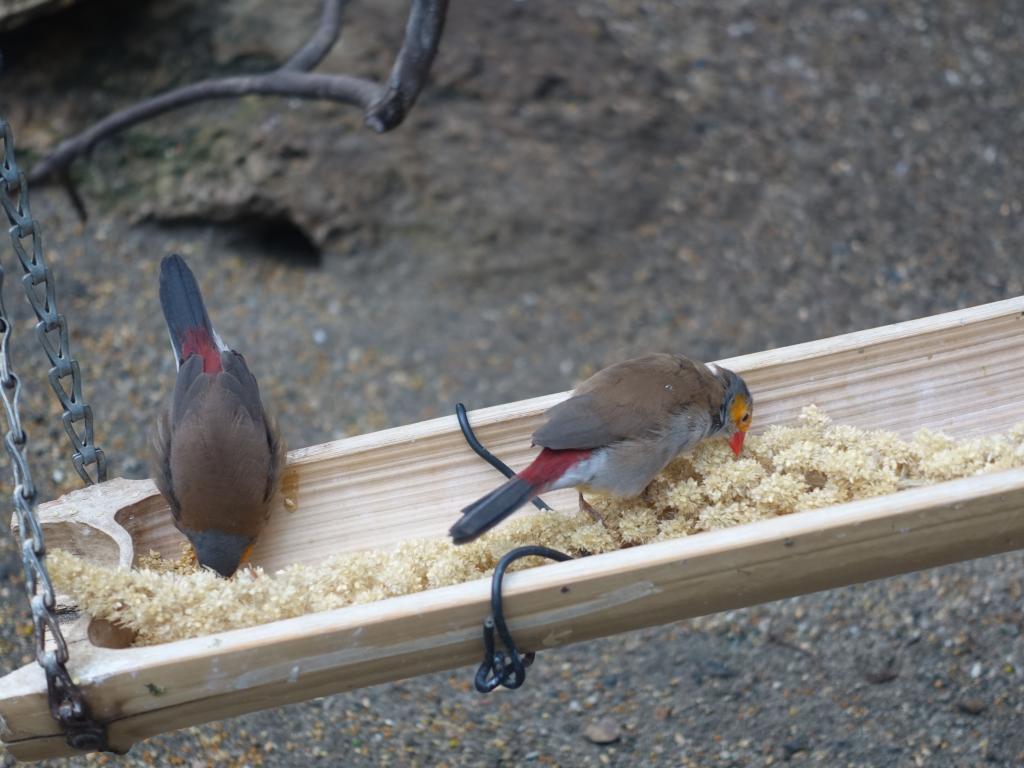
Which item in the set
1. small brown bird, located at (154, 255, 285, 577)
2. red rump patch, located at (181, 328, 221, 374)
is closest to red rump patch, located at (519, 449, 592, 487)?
small brown bird, located at (154, 255, 285, 577)

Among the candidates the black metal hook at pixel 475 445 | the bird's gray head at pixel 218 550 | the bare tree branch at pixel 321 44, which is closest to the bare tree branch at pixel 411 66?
the bare tree branch at pixel 321 44

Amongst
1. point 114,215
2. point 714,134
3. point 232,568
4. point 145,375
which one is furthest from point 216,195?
point 232,568

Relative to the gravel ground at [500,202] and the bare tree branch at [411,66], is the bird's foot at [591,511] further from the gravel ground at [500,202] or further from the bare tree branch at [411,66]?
the gravel ground at [500,202]

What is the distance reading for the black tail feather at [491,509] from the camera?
6.49ft

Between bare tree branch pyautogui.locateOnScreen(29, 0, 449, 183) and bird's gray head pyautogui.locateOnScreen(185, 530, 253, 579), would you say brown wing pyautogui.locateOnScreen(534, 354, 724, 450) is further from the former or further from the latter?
bare tree branch pyautogui.locateOnScreen(29, 0, 449, 183)

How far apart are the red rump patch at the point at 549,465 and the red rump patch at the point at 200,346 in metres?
0.98

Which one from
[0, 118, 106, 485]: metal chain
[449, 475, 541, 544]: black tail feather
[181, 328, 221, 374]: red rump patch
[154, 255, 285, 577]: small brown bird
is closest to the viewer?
[449, 475, 541, 544]: black tail feather

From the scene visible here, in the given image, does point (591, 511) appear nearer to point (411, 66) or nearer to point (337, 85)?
point (411, 66)

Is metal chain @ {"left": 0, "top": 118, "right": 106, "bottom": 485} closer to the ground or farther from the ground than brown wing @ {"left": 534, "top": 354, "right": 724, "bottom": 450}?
farther from the ground

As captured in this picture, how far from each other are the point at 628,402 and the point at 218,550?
2.91ft

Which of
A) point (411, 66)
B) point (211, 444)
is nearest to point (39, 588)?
point (211, 444)

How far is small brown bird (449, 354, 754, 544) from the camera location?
7.54 feet

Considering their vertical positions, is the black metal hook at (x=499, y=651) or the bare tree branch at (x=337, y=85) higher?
the bare tree branch at (x=337, y=85)

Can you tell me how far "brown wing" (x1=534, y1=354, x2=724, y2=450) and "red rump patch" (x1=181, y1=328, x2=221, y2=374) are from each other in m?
0.94
